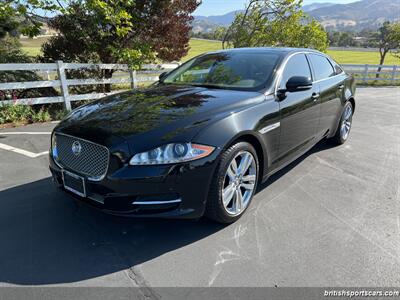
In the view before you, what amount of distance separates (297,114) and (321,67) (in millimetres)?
1456

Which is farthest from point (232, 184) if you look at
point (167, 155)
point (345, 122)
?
point (345, 122)

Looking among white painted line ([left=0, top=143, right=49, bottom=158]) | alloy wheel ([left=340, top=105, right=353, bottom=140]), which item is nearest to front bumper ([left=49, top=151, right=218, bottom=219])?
white painted line ([left=0, top=143, right=49, bottom=158])

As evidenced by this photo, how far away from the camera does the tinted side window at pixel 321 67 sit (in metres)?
4.77

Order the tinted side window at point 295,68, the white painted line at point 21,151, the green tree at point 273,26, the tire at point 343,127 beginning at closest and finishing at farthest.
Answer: the tinted side window at point 295,68 → the white painted line at point 21,151 → the tire at point 343,127 → the green tree at point 273,26

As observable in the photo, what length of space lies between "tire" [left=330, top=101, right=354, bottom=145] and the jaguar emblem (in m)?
4.30

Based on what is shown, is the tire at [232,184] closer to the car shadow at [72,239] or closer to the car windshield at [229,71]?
the car shadow at [72,239]

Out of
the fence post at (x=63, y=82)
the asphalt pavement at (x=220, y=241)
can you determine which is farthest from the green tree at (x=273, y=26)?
the asphalt pavement at (x=220, y=241)

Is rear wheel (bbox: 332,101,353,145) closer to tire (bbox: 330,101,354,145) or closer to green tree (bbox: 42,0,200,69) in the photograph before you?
tire (bbox: 330,101,354,145)

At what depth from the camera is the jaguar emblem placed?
2895 millimetres

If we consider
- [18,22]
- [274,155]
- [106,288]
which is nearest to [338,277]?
[274,155]

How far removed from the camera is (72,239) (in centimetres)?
292

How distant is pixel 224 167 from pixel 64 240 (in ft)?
5.01

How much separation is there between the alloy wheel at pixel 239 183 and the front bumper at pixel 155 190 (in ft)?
1.08

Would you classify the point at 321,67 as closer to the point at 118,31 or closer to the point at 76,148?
the point at 76,148
